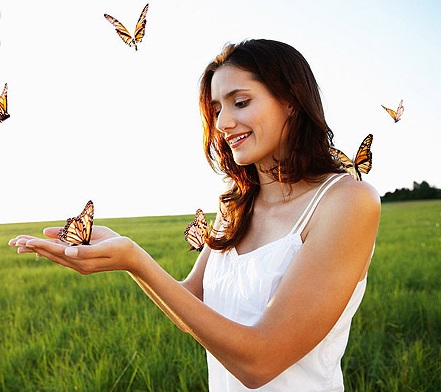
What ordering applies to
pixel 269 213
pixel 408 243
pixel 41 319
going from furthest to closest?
pixel 408 243 < pixel 41 319 < pixel 269 213

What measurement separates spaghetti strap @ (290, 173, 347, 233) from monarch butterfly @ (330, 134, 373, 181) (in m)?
0.23

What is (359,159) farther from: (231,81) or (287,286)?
(287,286)

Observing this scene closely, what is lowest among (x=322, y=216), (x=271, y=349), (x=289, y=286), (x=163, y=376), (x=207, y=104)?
(x=163, y=376)

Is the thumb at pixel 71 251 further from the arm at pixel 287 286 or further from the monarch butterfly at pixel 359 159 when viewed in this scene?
the monarch butterfly at pixel 359 159

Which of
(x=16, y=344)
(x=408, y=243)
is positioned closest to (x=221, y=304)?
(x=16, y=344)

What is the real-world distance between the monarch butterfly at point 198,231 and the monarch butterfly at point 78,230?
2.13 ft

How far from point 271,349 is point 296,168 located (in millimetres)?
642

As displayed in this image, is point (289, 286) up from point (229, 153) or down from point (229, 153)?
down

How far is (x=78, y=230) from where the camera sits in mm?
1457

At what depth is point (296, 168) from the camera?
1.83 metres

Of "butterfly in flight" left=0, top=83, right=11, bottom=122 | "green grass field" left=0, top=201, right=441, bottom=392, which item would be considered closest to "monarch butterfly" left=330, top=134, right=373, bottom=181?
"green grass field" left=0, top=201, right=441, bottom=392

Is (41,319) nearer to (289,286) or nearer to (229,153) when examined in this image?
(229,153)

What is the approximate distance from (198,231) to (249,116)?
1.76 feet

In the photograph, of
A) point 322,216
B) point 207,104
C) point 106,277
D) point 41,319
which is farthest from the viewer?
point 106,277
